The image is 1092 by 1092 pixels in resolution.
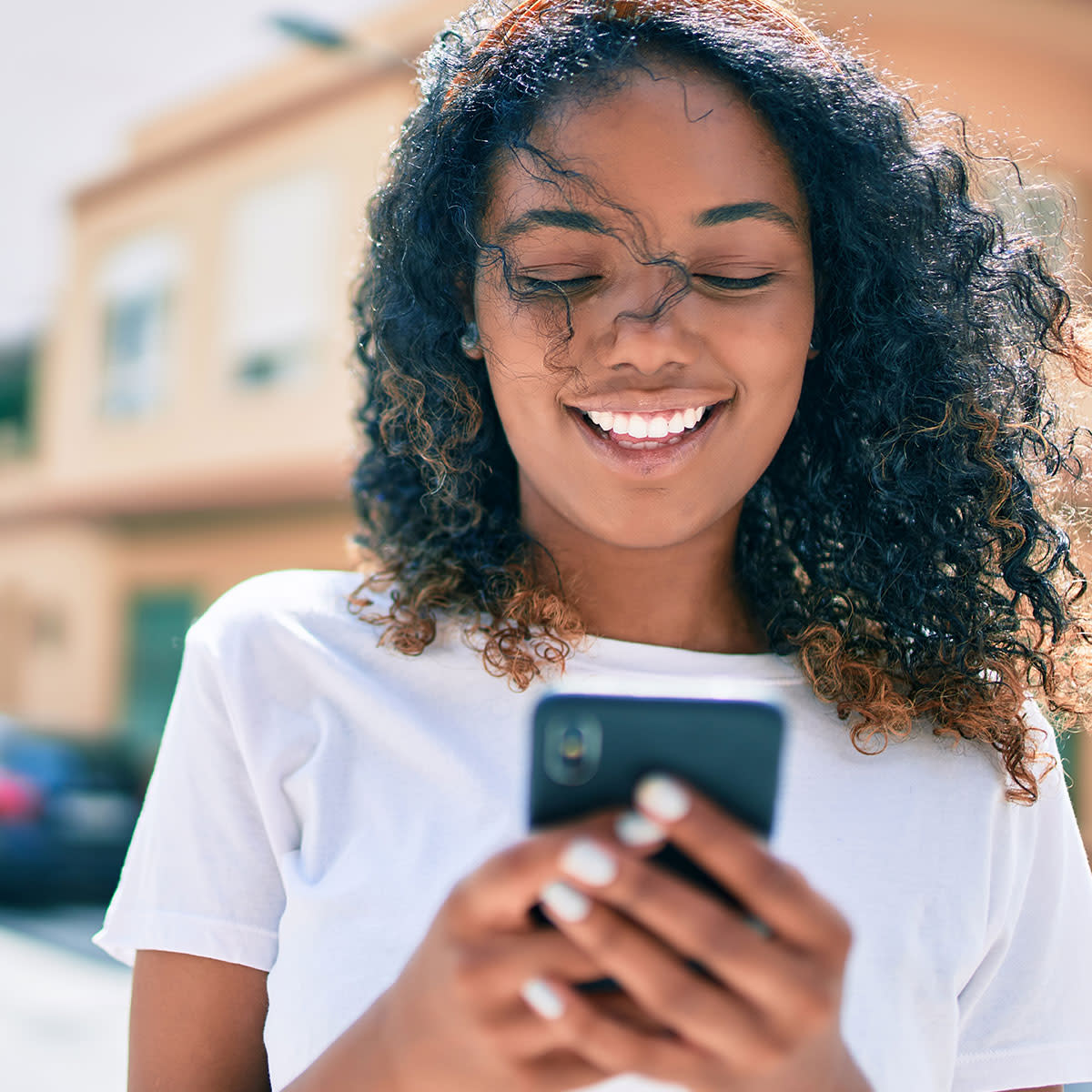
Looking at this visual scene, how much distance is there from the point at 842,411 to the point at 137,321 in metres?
12.3

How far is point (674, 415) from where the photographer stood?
1379 mm

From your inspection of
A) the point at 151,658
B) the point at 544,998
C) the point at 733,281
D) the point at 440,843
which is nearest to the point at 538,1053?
the point at 544,998

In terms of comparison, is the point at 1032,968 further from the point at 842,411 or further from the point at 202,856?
the point at 202,856

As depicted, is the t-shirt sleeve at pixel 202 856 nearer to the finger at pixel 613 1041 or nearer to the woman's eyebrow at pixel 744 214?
the finger at pixel 613 1041

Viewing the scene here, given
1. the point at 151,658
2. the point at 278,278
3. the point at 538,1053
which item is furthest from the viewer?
the point at 151,658

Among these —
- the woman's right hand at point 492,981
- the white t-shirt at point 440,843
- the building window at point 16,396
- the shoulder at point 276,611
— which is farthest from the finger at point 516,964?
the building window at point 16,396

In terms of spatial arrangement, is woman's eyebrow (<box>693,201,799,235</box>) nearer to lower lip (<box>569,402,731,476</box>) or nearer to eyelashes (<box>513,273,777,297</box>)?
eyelashes (<box>513,273,777,297</box>)

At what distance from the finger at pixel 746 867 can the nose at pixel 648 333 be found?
59cm

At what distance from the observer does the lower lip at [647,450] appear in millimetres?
1379

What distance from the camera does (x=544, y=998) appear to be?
34.8 inches

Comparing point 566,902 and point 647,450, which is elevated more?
point 647,450

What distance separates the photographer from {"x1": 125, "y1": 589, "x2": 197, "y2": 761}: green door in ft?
43.1

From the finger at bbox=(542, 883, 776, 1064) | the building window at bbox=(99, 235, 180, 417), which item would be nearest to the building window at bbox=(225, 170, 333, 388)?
the building window at bbox=(99, 235, 180, 417)

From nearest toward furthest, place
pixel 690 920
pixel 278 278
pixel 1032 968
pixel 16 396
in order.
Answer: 1. pixel 690 920
2. pixel 1032 968
3. pixel 278 278
4. pixel 16 396
